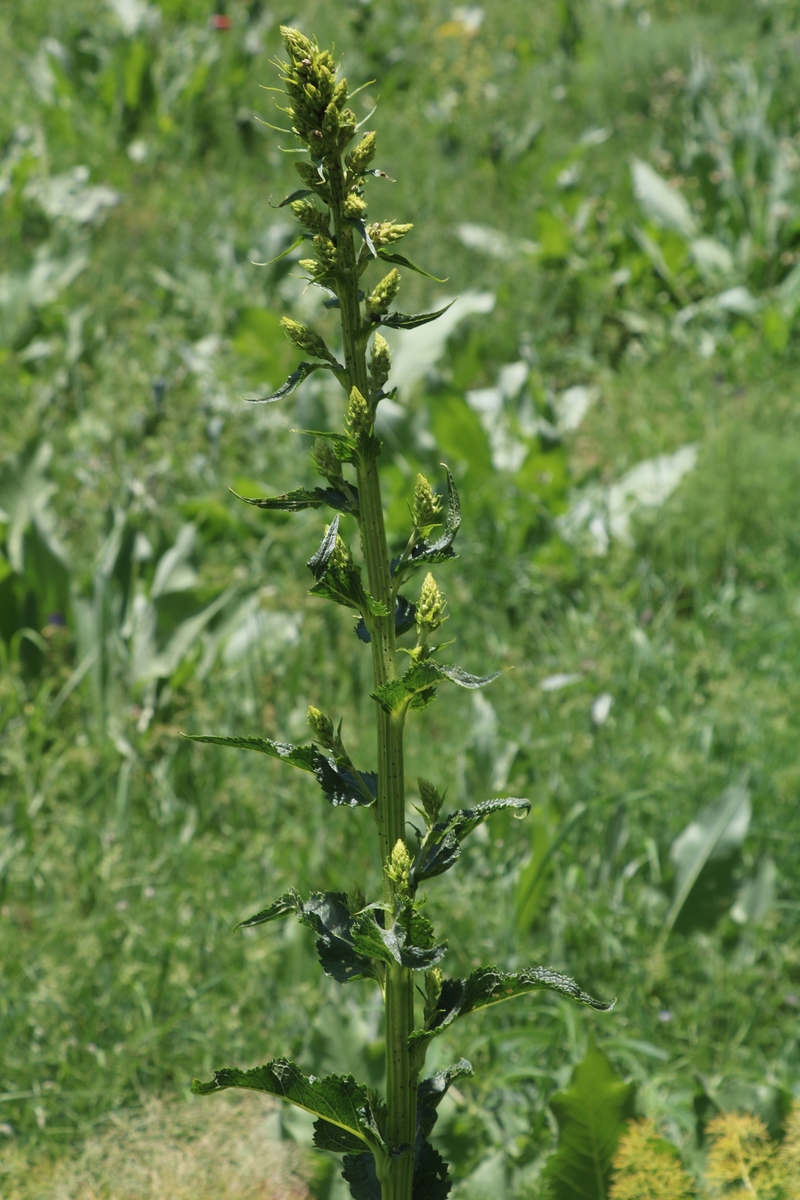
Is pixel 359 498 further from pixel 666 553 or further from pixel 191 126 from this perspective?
pixel 191 126

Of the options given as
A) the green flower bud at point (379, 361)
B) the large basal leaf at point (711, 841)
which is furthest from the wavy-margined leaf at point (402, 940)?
the large basal leaf at point (711, 841)

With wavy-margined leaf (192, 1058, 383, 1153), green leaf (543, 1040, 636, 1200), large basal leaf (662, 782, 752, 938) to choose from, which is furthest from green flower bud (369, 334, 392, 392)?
large basal leaf (662, 782, 752, 938)

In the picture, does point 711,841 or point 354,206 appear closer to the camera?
point 354,206

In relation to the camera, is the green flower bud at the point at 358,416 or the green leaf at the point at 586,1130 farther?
the green leaf at the point at 586,1130

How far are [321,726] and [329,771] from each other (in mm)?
53

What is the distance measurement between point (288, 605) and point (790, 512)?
5.48ft

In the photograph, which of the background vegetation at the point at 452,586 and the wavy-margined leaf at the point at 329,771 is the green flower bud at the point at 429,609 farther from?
the background vegetation at the point at 452,586

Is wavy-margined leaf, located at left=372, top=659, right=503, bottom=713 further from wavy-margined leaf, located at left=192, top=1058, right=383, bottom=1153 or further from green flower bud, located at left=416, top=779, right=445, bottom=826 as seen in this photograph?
wavy-margined leaf, located at left=192, top=1058, right=383, bottom=1153

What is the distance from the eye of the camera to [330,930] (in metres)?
1.14

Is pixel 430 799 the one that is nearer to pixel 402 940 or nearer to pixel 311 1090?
pixel 402 940

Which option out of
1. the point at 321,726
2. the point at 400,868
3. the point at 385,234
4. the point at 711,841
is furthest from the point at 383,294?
the point at 711,841

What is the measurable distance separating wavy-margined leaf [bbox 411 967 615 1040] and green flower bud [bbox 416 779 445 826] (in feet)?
0.50

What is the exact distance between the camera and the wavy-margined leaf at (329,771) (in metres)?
1.08

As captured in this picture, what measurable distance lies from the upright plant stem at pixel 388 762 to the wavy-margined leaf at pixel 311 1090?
0.03m
